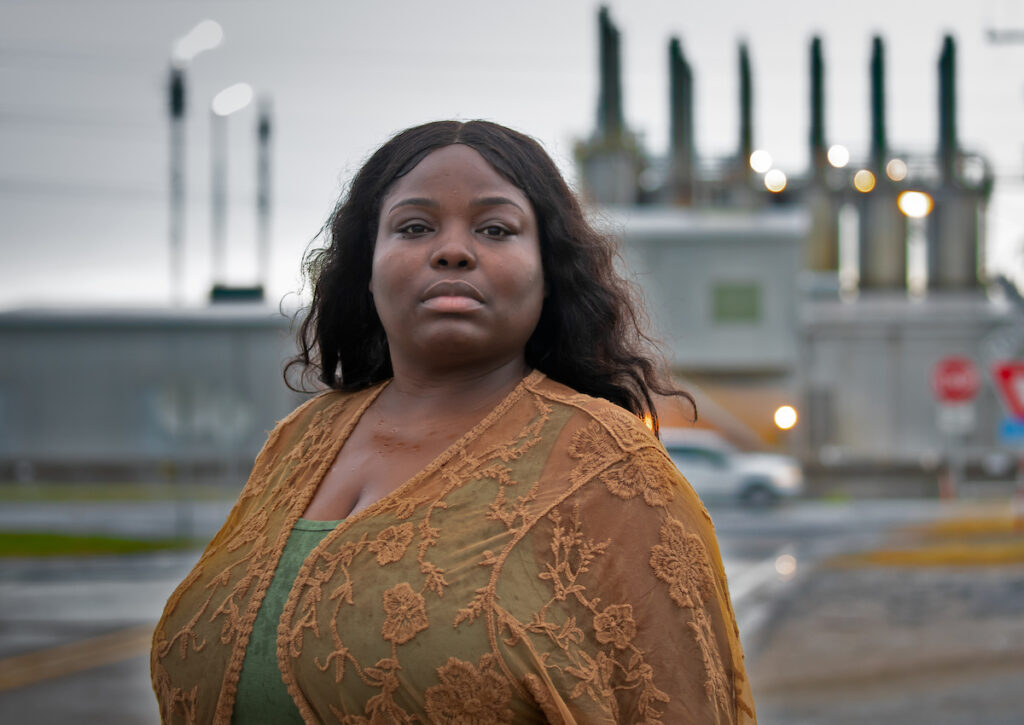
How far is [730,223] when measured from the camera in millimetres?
30453

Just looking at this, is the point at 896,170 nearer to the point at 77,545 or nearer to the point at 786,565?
the point at 786,565

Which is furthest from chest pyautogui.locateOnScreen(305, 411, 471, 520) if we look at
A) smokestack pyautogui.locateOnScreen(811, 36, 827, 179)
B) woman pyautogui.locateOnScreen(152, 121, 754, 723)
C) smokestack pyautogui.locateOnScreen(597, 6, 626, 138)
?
smokestack pyautogui.locateOnScreen(811, 36, 827, 179)

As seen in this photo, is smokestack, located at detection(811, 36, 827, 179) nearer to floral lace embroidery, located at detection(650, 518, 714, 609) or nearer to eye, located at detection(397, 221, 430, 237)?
eye, located at detection(397, 221, 430, 237)

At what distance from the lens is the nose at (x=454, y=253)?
191 centimetres

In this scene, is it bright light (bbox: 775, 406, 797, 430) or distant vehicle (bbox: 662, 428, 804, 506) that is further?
bright light (bbox: 775, 406, 797, 430)

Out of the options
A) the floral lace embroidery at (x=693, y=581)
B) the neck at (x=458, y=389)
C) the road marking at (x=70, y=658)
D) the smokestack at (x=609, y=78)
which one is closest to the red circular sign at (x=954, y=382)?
the road marking at (x=70, y=658)

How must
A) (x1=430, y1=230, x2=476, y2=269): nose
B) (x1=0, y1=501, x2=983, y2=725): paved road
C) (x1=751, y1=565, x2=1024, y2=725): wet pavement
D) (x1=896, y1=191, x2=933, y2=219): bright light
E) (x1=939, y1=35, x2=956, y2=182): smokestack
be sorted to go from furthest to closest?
1. (x1=939, y1=35, x2=956, y2=182): smokestack
2. (x1=896, y1=191, x2=933, y2=219): bright light
3. (x1=0, y1=501, x2=983, y2=725): paved road
4. (x1=751, y1=565, x2=1024, y2=725): wet pavement
5. (x1=430, y1=230, x2=476, y2=269): nose

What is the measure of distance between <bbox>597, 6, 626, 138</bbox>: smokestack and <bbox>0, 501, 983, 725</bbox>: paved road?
23.0 meters

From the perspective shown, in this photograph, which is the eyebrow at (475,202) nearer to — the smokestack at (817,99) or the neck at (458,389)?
the neck at (458,389)

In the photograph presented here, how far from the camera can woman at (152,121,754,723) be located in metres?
1.71

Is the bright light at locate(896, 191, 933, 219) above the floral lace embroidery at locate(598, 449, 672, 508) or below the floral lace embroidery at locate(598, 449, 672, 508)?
above

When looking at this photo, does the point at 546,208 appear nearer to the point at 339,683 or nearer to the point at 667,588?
the point at 667,588

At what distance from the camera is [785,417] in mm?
30672

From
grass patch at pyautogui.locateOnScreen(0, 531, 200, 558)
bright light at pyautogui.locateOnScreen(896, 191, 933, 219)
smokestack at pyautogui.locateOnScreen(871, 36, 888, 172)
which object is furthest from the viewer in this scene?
smokestack at pyautogui.locateOnScreen(871, 36, 888, 172)
